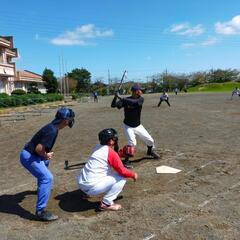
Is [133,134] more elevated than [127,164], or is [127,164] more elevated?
[133,134]

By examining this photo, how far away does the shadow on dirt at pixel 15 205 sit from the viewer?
5.94 m

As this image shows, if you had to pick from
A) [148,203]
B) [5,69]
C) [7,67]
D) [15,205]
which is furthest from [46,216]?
[7,67]

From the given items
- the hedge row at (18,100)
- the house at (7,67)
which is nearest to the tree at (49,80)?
the house at (7,67)

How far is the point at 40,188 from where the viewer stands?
18.5 ft

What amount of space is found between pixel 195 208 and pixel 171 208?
1.14 feet

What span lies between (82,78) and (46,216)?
118 metres

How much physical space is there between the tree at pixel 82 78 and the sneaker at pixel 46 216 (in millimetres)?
114705

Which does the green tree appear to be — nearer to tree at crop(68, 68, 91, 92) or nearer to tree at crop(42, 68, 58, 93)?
tree at crop(68, 68, 91, 92)

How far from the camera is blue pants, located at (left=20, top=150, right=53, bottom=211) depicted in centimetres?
562

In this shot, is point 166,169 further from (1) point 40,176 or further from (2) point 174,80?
(2) point 174,80

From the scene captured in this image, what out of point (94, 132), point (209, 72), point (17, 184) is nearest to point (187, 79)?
point (209, 72)

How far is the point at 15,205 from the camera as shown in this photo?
641cm

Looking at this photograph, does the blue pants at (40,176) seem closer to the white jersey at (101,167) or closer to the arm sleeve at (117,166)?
the white jersey at (101,167)

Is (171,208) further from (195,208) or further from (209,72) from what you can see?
(209,72)
